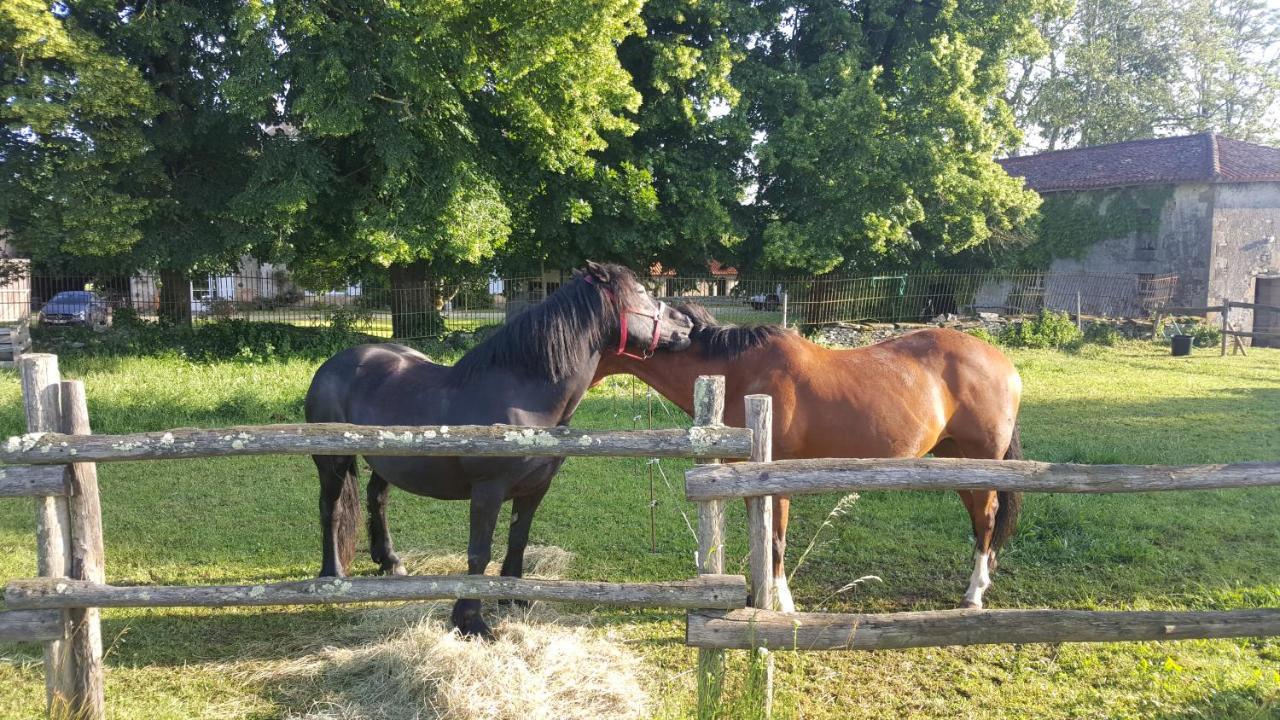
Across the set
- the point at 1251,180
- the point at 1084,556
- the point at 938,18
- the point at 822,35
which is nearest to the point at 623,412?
the point at 1084,556

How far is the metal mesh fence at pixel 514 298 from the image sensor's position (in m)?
13.8

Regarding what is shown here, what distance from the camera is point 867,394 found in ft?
15.4

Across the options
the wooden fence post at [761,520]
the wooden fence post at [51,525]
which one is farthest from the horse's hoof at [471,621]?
the wooden fence post at [51,525]

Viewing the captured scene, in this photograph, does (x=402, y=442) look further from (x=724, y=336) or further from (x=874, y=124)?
(x=874, y=124)

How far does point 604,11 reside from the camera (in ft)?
40.3

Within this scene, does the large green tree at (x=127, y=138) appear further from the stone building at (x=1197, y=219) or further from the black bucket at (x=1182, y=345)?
the stone building at (x=1197, y=219)

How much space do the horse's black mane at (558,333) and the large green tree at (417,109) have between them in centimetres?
935

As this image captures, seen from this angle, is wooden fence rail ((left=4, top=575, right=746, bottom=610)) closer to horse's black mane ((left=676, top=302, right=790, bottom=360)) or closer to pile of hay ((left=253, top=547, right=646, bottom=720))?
pile of hay ((left=253, top=547, right=646, bottom=720))

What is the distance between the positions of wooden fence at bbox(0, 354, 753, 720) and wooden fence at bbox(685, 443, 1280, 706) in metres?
0.13

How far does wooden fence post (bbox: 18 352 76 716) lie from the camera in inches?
119

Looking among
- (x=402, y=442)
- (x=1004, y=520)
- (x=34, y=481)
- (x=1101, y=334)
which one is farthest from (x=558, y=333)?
(x=1101, y=334)

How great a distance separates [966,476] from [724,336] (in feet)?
6.56

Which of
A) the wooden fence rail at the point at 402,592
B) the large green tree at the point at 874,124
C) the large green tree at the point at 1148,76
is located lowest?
the wooden fence rail at the point at 402,592

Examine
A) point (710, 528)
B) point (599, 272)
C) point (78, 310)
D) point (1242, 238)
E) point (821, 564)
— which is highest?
point (1242, 238)
